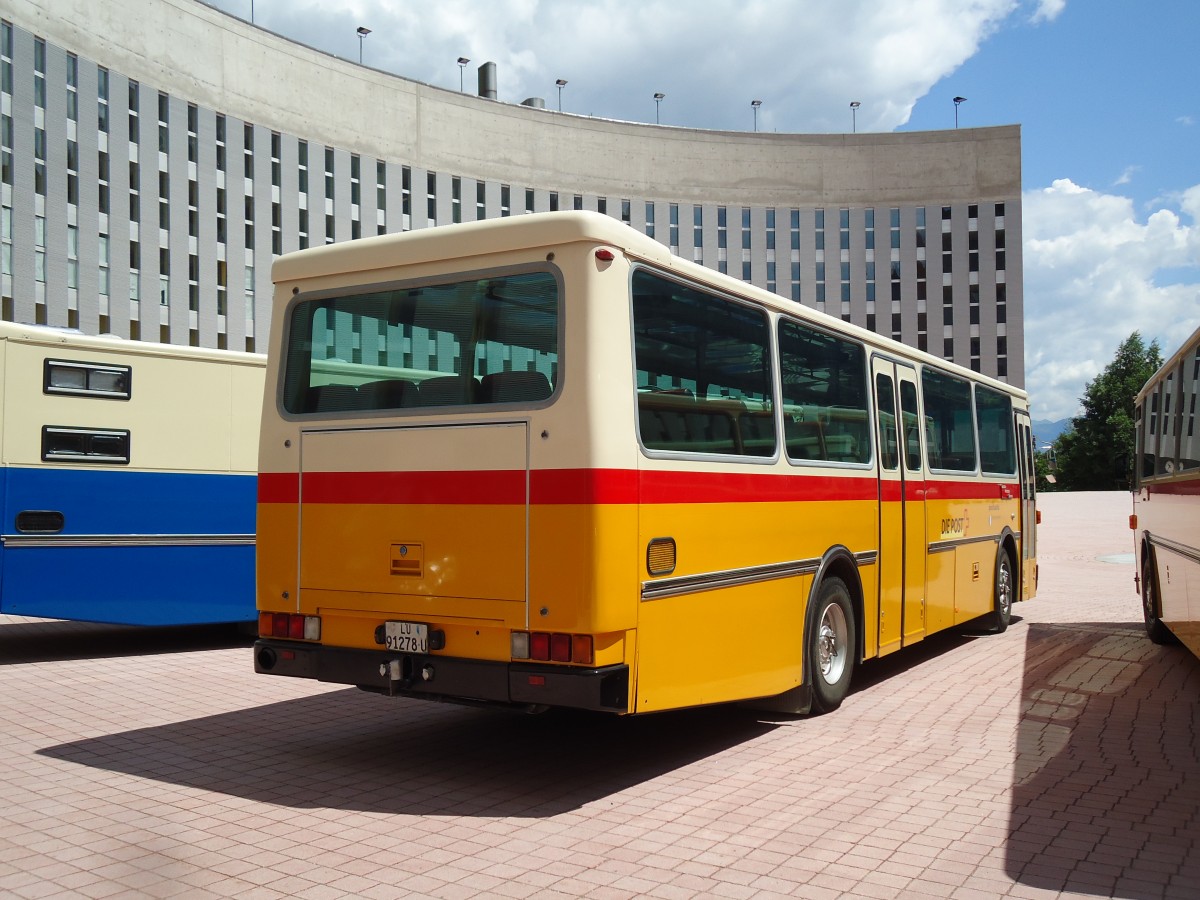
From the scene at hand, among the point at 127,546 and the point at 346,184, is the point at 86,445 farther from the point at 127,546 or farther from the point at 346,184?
the point at 346,184

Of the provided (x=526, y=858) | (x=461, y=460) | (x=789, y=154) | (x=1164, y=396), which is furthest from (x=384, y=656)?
(x=789, y=154)

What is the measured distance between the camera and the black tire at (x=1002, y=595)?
1323cm

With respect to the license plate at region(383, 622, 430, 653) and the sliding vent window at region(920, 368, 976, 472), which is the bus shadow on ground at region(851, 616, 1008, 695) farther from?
the license plate at region(383, 622, 430, 653)

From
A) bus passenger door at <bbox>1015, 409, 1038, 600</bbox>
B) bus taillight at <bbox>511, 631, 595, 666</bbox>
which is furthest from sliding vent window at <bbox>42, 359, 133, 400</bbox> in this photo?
bus passenger door at <bbox>1015, 409, 1038, 600</bbox>

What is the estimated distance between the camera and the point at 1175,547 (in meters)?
9.72

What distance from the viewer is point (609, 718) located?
8.44 m

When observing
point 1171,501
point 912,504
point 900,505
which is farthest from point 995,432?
point 900,505

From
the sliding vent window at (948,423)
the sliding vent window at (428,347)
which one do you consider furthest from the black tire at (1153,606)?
the sliding vent window at (428,347)

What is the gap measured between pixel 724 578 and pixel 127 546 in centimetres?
673

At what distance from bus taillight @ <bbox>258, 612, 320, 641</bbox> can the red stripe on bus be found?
71 cm

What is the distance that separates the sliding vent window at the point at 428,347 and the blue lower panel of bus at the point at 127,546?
4697 mm

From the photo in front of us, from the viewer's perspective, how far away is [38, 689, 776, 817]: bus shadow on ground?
21.0 ft

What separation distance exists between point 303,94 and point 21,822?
209 feet

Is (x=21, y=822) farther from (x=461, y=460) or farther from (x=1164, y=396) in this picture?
(x=1164, y=396)
